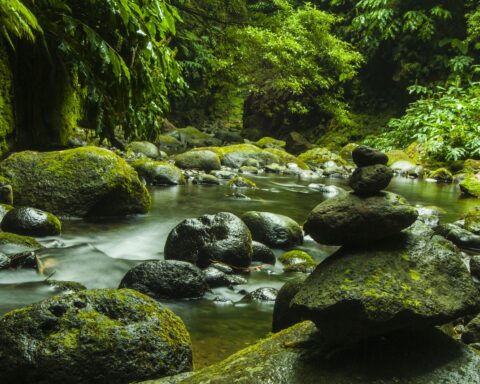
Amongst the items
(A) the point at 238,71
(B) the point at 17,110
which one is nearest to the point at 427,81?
(A) the point at 238,71

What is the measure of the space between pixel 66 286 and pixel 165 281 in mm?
863

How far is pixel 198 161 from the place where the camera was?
14.7 m

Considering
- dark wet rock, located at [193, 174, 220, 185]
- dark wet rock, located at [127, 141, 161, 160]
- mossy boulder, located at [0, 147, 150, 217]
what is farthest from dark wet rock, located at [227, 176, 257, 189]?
mossy boulder, located at [0, 147, 150, 217]

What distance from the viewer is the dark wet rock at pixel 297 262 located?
5.37 metres

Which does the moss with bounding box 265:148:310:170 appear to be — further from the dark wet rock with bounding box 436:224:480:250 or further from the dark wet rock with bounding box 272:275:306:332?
the dark wet rock with bounding box 272:275:306:332

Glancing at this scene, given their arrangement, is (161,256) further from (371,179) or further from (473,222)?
(473,222)

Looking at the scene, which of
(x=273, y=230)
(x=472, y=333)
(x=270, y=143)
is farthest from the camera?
(x=270, y=143)

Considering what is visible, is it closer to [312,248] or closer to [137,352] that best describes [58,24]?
[312,248]

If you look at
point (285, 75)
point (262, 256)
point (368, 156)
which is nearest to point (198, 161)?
point (262, 256)

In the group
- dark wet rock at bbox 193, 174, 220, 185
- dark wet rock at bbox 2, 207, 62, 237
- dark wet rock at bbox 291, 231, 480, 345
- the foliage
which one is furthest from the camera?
the foliage

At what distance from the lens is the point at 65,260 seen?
5082 millimetres

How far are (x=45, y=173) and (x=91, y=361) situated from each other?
5.09 m

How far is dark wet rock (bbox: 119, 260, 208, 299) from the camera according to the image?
13.8 ft

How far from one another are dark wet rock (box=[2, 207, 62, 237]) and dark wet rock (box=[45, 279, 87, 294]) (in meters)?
1.61
